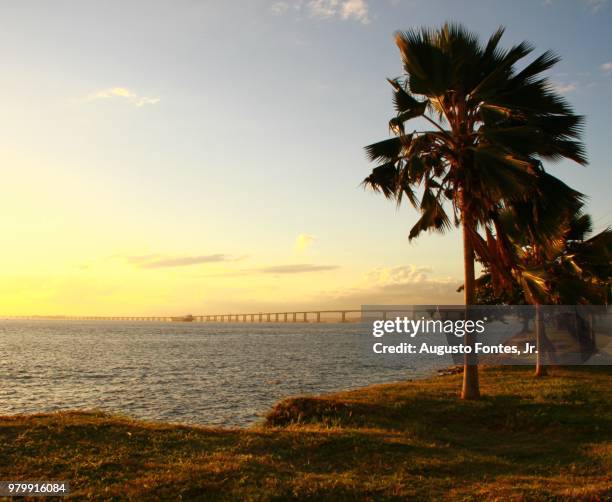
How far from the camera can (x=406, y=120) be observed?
19391 mm

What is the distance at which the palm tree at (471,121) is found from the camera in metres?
17.4

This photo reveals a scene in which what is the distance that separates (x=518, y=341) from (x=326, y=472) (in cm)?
3874

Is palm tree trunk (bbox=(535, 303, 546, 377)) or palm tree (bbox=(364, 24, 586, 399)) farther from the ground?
palm tree (bbox=(364, 24, 586, 399))

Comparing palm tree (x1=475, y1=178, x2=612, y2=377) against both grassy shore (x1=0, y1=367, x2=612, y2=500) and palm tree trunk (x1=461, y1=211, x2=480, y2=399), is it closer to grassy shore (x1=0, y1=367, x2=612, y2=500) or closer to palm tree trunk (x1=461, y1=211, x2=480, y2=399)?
palm tree trunk (x1=461, y1=211, x2=480, y2=399)

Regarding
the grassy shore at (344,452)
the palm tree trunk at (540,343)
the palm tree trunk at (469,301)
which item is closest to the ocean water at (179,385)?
the grassy shore at (344,452)

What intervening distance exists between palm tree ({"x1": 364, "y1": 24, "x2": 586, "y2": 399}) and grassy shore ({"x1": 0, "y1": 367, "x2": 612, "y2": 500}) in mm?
3578

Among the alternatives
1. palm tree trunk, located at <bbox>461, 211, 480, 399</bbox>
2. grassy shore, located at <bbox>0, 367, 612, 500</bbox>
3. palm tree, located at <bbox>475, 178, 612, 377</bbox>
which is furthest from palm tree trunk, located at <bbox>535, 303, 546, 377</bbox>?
palm tree trunk, located at <bbox>461, 211, 480, 399</bbox>

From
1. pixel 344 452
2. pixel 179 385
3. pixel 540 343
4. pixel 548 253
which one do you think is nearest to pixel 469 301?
pixel 548 253

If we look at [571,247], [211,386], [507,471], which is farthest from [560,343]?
[507,471]

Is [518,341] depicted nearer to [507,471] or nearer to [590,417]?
[590,417]

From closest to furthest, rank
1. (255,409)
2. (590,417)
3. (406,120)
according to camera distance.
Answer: (590,417) → (406,120) → (255,409)

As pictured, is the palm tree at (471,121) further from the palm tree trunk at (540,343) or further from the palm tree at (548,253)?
the palm tree trunk at (540,343)

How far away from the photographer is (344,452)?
41.2ft

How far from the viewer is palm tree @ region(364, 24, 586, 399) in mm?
17427
